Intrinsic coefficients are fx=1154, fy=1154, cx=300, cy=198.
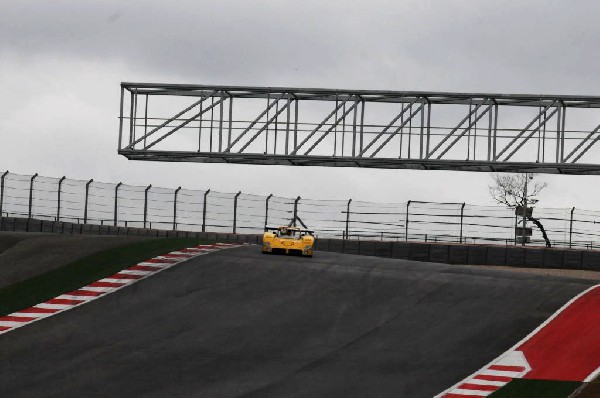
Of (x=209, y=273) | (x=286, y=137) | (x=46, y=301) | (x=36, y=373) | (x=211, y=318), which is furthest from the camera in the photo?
(x=286, y=137)

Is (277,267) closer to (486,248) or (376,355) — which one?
(376,355)

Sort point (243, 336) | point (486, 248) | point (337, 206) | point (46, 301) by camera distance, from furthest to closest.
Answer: point (337, 206)
point (486, 248)
point (46, 301)
point (243, 336)

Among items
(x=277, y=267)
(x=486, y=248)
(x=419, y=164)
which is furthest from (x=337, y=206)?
(x=277, y=267)

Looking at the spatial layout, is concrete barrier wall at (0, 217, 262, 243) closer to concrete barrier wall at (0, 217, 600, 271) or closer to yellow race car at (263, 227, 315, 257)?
concrete barrier wall at (0, 217, 600, 271)

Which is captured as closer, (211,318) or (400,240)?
(211,318)

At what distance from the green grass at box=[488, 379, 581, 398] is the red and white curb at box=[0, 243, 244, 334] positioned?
11143mm

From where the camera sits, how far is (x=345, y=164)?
38.5m

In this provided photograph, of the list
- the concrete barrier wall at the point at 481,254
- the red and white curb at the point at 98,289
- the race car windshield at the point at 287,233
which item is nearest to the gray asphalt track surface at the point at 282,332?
the red and white curb at the point at 98,289

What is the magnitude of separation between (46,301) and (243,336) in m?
5.99

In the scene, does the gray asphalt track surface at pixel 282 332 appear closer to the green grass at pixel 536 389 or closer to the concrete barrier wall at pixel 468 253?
the green grass at pixel 536 389

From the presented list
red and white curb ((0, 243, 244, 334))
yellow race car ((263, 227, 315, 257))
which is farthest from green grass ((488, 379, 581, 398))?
yellow race car ((263, 227, 315, 257))

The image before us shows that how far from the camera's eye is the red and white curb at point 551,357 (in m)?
19.8

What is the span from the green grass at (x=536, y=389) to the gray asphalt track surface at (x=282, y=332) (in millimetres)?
1149

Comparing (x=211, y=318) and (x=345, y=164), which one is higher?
(x=345, y=164)
